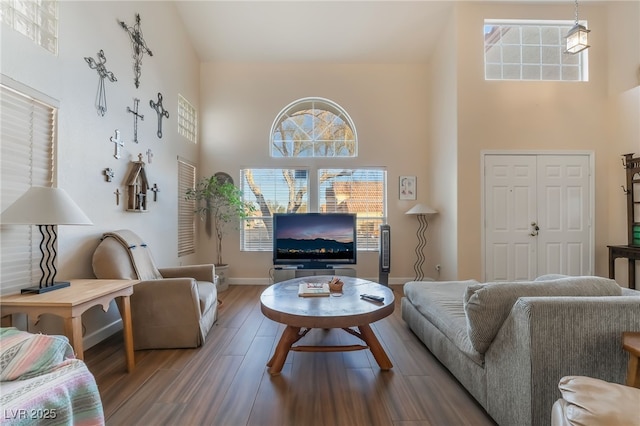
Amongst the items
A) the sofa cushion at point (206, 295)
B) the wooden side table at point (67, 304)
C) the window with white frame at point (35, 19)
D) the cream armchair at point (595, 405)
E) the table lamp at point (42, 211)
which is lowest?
the sofa cushion at point (206, 295)

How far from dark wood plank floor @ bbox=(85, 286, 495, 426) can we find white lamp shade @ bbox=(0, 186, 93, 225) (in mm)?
1182

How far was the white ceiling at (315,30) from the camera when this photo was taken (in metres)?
4.16

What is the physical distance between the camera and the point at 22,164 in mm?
1978

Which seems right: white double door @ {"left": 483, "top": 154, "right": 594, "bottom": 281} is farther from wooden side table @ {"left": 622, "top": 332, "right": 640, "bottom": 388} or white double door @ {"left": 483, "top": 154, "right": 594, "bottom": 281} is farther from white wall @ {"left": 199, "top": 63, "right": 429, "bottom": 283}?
wooden side table @ {"left": 622, "top": 332, "right": 640, "bottom": 388}

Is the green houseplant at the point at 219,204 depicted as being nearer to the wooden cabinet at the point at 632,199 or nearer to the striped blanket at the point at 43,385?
the striped blanket at the point at 43,385

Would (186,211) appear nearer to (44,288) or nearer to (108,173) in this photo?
(108,173)

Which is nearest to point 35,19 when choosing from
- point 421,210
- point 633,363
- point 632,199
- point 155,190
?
point 155,190

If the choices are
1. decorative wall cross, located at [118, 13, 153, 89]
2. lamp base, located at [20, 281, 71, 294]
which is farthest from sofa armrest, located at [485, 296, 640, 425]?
decorative wall cross, located at [118, 13, 153, 89]

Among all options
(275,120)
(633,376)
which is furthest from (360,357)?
(275,120)

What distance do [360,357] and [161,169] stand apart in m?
3.38

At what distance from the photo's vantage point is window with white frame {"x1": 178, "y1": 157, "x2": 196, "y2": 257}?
4.34 m

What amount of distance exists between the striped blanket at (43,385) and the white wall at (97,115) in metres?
1.18

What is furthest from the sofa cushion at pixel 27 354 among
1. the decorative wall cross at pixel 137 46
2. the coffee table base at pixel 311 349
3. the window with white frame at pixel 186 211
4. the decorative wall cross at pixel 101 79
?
the window with white frame at pixel 186 211

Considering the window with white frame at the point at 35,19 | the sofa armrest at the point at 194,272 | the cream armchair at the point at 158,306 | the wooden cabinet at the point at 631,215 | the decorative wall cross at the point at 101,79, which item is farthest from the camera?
the wooden cabinet at the point at 631,215
